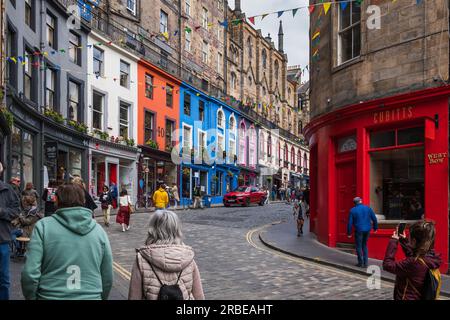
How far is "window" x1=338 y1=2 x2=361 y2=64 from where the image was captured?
13320mm

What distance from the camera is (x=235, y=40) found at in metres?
45.9

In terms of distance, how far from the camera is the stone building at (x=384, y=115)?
10734 millimetres

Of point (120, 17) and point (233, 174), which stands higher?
point (120, 17)

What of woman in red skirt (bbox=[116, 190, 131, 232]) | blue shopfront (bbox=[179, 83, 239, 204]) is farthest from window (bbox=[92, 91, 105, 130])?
woman in red skirt (bbox=[116, 190, 131, 232])

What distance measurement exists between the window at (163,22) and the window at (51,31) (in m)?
12.0

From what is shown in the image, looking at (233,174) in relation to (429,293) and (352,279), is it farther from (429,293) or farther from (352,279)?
(429,293)

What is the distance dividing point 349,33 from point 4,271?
11.1 metres

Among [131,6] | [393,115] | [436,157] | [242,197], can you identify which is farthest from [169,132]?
[436,157]

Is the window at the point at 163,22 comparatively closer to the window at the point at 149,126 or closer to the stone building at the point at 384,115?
the window at the point at 149,126

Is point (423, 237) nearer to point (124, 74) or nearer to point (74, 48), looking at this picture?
point (74, 48)

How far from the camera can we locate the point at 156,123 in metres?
31.2

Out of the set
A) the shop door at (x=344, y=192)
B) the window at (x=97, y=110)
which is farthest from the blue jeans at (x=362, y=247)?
the window at (x=97, y=110)
